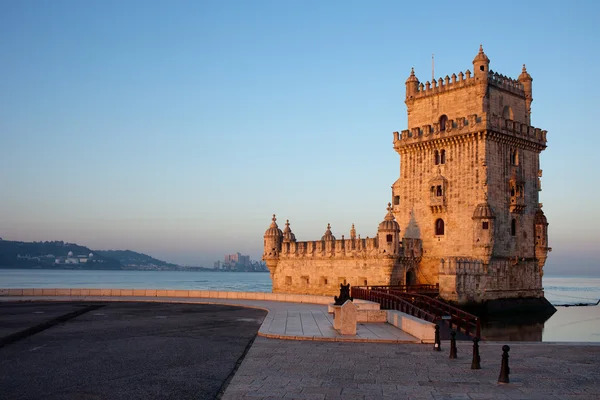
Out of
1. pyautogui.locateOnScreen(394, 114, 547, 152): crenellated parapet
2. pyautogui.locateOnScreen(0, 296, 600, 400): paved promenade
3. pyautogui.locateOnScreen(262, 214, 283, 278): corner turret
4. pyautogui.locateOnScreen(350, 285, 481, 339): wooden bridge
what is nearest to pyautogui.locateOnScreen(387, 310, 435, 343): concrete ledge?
pyautogui.locateOnScreen(0, 296, 600, 400): paved promenade

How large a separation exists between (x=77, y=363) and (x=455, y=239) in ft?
114

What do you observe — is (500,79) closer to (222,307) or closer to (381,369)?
(222,307)

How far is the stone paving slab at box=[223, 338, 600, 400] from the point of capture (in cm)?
1289

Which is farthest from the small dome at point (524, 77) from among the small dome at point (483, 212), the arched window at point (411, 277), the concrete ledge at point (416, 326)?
the concrete ledge at point (416, 326)

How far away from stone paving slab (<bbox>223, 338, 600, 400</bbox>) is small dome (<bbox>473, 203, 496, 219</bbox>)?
79.0ft

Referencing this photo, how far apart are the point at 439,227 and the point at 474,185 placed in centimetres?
455

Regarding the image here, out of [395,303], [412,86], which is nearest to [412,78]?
[412,86]

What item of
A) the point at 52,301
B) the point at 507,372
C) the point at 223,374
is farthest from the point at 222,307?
the point at 507,372

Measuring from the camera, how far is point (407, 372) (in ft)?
50.1

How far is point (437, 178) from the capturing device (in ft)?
156

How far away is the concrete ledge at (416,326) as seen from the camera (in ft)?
67.8

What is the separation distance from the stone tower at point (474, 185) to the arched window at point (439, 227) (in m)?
0.08

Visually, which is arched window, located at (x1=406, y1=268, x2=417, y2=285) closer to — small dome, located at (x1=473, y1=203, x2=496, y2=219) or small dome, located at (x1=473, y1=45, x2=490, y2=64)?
small dome, located at (x1=473, y1=203, x2=496, y2=219)

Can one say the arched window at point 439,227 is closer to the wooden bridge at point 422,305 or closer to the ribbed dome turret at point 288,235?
the wooden bridge at point 422,305
